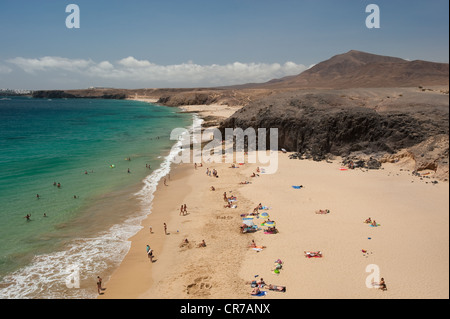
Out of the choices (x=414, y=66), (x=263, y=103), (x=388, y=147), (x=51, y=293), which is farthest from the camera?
(x=414, y=66)

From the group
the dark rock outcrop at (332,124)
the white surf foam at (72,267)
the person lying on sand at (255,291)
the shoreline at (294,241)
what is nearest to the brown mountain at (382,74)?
the dark rock outcrop at (332,124)

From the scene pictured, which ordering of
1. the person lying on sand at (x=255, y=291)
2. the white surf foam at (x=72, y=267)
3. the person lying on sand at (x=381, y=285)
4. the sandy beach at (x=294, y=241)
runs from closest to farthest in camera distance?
the person lying on sand at (x=381, y=285) < the person lying on sand at (x=255, y=291) < the sandy beach at (x=294, y=241) < the white surf foam at (x=72, y=267)

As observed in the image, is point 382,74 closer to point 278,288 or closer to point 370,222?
point 370,222

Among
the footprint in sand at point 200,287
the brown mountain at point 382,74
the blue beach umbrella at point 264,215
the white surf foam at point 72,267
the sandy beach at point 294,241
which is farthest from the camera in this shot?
the brown mountain at point 382,74

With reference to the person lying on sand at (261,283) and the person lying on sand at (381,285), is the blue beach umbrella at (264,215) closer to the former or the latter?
the person lying on sand at (261,283)

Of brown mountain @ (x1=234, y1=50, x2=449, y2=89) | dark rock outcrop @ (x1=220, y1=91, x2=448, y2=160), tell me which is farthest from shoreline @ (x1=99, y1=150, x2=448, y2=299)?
brown mountain @ (x1=234, y1=50, x2=449, y2=89)

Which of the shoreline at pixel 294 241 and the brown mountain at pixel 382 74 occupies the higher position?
the brown mountain at pixel 382 74
